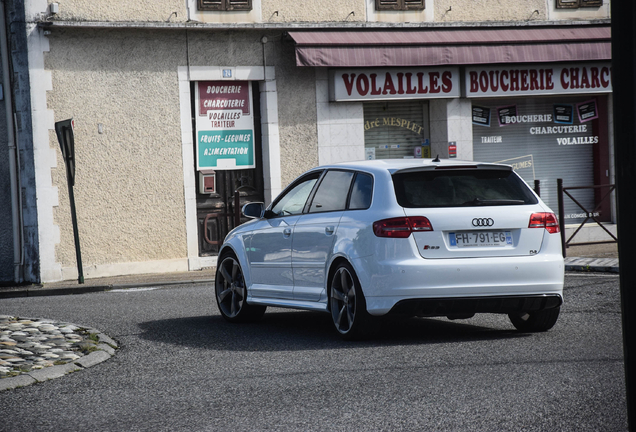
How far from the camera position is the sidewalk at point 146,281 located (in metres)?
14.0

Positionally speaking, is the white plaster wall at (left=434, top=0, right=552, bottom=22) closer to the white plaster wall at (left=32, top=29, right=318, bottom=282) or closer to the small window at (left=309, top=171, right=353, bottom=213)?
the white plaster wall at (left=32, top=29, right=318, bottom=282)

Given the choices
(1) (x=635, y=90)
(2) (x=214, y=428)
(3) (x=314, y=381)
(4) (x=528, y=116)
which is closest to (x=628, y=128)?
(1) (x=635, y=90)

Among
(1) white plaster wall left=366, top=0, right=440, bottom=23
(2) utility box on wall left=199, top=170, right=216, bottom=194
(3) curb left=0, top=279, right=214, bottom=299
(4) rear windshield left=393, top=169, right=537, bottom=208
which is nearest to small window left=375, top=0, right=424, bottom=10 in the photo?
(1) white plaster wall left=366, top=0, right=440, bottom=23

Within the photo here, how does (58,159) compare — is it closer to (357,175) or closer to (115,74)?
(115,74)

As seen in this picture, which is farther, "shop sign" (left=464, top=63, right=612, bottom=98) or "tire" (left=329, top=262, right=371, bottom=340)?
"shop sign" (left=464, top=63, right=612, bottom=98)

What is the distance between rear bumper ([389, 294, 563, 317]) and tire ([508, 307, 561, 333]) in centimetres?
39

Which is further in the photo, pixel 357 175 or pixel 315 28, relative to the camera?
pixel 315 28

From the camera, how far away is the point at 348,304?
763 cm

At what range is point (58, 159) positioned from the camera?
1653cm

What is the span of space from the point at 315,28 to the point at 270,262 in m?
10.2

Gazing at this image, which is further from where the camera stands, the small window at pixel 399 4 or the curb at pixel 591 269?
the small window at pixel 399 4

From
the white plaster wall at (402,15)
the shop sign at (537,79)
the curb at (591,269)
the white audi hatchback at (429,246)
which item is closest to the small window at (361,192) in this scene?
the white audi hatchback at (429,246)

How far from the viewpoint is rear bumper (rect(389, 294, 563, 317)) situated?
7.22 m

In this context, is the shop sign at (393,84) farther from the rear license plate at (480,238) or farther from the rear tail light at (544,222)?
the rear license plate at (480,238)
